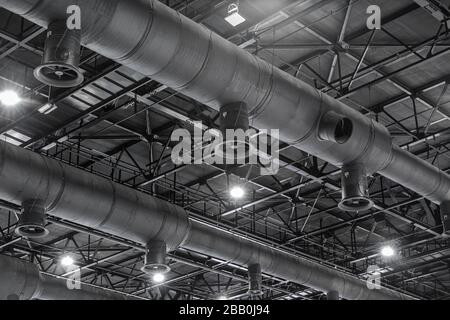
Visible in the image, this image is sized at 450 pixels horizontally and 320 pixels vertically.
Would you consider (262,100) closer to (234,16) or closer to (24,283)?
(234,16)

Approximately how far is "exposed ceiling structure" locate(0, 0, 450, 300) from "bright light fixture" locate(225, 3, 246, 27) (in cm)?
27

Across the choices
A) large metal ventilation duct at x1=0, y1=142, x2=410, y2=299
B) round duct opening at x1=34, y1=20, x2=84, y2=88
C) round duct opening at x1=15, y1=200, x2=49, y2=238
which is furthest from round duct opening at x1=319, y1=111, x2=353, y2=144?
round duct opening at x1=15, y1=200, x2=49, y2=238

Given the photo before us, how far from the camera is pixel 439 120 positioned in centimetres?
1947

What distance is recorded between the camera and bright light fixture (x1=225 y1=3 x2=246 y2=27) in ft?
45.0

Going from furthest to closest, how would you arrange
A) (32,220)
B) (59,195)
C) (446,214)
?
(446,214) → (59,195) → (32,220)

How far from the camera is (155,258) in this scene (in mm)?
18281

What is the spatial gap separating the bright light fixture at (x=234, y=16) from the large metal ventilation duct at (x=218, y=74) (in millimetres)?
1226

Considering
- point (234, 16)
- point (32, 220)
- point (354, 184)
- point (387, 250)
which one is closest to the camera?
point (234, 16)

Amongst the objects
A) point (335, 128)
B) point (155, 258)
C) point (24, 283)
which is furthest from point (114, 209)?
point (335, 128)

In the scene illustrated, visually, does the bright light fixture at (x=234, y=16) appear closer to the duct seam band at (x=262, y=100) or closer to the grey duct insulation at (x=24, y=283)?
the duct seam band at (x=262, y=100)

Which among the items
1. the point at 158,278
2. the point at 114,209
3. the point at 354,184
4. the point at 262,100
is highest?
the point at 158,278

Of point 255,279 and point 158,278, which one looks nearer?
point 255,279

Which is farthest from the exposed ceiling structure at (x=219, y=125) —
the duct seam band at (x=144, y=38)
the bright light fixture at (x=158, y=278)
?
the bright light fixture at (x=158, y=278)

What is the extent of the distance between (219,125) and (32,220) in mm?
5073
